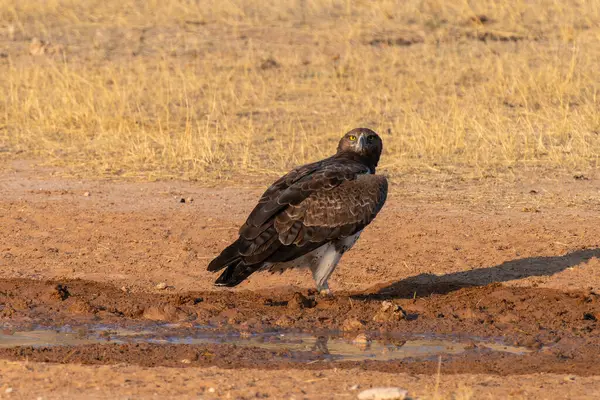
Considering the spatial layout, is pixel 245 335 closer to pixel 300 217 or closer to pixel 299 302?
pixel 299 302

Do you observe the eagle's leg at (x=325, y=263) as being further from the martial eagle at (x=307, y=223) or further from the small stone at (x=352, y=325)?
the small stone at (x=352, y=325)

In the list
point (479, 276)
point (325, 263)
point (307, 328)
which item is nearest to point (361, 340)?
point (307, 328)

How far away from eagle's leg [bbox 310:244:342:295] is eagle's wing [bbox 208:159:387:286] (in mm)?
148

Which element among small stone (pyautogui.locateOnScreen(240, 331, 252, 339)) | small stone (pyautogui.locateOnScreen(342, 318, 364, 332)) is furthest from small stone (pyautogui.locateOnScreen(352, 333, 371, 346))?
small stone (pyautogui.locateOnScreen(240, 331, 252, 339))

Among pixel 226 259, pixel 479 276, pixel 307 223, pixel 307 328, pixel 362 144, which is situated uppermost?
pixel 362 144

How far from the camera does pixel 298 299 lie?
8461 mm

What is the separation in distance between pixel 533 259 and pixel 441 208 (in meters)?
1.69

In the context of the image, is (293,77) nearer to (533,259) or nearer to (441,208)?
(441,208)

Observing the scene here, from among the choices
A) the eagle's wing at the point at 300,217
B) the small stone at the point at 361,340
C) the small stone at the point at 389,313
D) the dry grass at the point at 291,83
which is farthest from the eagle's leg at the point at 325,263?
the dry grass at the point at 291,83

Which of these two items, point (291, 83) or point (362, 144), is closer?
point (362, 144)

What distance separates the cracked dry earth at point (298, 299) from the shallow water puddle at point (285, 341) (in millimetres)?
19

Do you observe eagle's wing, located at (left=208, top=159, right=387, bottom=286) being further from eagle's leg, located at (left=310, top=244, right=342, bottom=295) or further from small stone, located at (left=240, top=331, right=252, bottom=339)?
small stone, located at (left=240, top=331, right=252, bottom=339)

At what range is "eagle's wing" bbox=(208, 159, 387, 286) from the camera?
8266 millimetres

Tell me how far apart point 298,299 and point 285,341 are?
2.56 ft
